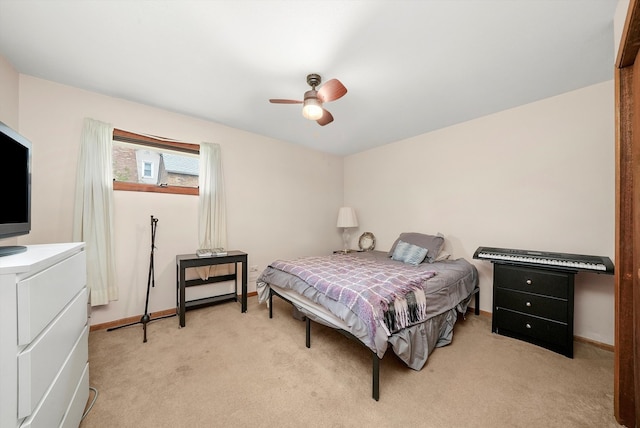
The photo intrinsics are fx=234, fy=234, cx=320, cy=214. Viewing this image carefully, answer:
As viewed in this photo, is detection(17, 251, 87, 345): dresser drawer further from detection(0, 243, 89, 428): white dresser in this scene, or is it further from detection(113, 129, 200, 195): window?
detection(113, 129, 200, 195): window

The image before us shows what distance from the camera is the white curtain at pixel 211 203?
3146 millimetres

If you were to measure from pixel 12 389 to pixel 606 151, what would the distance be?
426 centimetres

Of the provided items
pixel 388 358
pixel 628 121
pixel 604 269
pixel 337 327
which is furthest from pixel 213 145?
pixel 604 269

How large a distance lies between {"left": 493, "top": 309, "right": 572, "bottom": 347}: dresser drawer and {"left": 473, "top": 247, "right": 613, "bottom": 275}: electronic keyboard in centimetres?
53

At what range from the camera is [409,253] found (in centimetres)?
308

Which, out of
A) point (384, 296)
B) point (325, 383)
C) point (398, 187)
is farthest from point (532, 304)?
point (398, 187)

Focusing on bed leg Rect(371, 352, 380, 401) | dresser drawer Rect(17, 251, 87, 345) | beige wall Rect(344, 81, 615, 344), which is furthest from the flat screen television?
beige wall Rect(344, 81, 615, 344)

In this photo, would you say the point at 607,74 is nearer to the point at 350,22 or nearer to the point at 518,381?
the point at 350,22

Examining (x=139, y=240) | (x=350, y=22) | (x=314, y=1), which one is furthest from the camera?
(x=139, y=240)

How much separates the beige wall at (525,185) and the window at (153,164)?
3.16 m

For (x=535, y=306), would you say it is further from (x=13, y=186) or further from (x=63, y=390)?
(x=13, y=186)

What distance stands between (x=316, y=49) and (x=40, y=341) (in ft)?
7.50

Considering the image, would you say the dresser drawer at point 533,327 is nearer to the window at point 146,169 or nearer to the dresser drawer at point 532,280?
the dresser drawer at point 532,280

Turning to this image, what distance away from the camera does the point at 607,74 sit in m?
2.13
